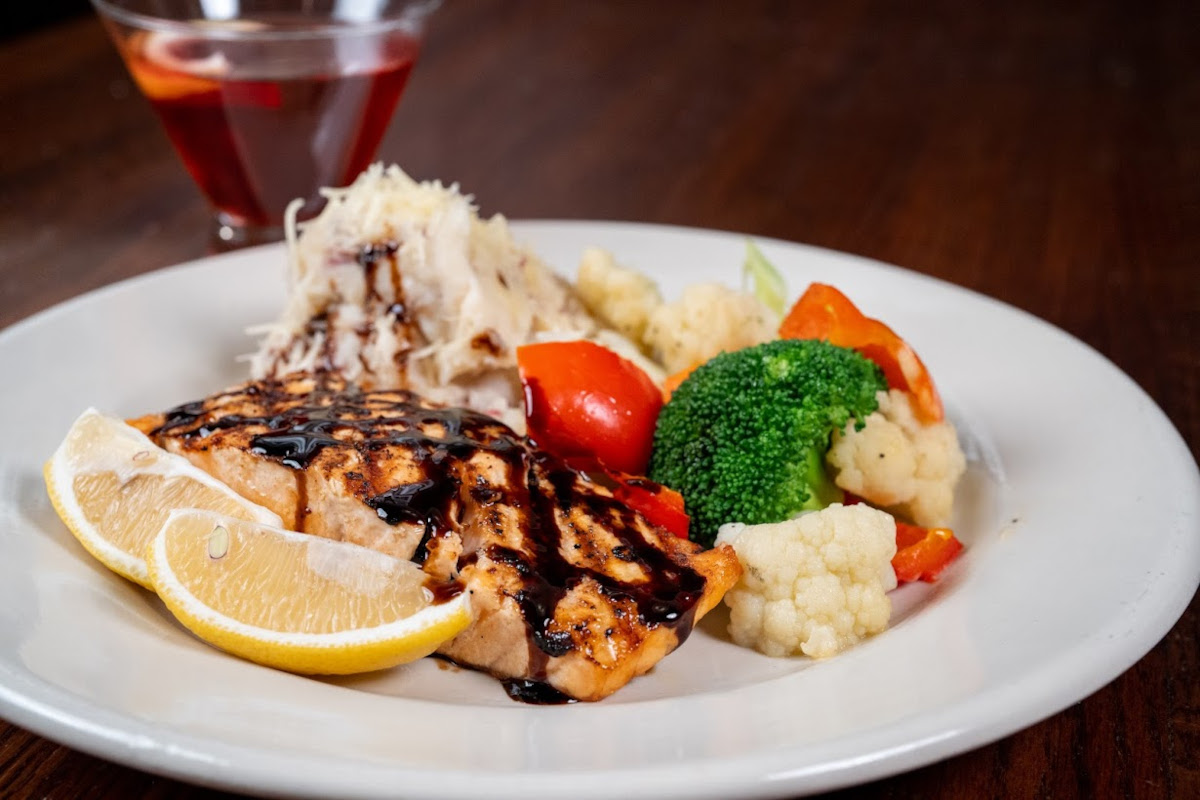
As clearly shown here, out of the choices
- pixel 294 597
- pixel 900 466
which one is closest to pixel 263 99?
pixel 294 597

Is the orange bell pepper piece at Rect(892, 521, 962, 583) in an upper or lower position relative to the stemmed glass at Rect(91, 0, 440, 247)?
lower

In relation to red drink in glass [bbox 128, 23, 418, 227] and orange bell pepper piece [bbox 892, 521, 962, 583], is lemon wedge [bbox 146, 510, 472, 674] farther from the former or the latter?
red drink in glass [bbox 128, 23, 418, 227]

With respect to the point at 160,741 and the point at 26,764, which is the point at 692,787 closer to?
the point at 160,741

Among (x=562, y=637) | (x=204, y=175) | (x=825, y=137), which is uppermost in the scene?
(x=562, y=637)

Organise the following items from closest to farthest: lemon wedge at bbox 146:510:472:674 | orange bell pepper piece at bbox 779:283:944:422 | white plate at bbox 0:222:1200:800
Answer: white plate at bbox 0:222:1200:800 → lemon wedge at bbox 146:510:472:674 → orange bell pepper piece at bbox 779:283:944:422

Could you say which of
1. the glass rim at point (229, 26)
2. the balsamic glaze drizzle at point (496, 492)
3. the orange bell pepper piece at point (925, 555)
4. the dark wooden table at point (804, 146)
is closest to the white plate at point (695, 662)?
the orange bell pepper piece at point (925, 555)

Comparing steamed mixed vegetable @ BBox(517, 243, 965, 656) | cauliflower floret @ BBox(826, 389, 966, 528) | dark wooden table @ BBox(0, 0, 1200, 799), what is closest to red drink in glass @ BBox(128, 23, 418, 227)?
dark wooden table @ BBox(0, 0, 1200, 799)

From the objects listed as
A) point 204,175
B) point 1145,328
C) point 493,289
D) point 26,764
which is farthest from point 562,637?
point 1145,328
